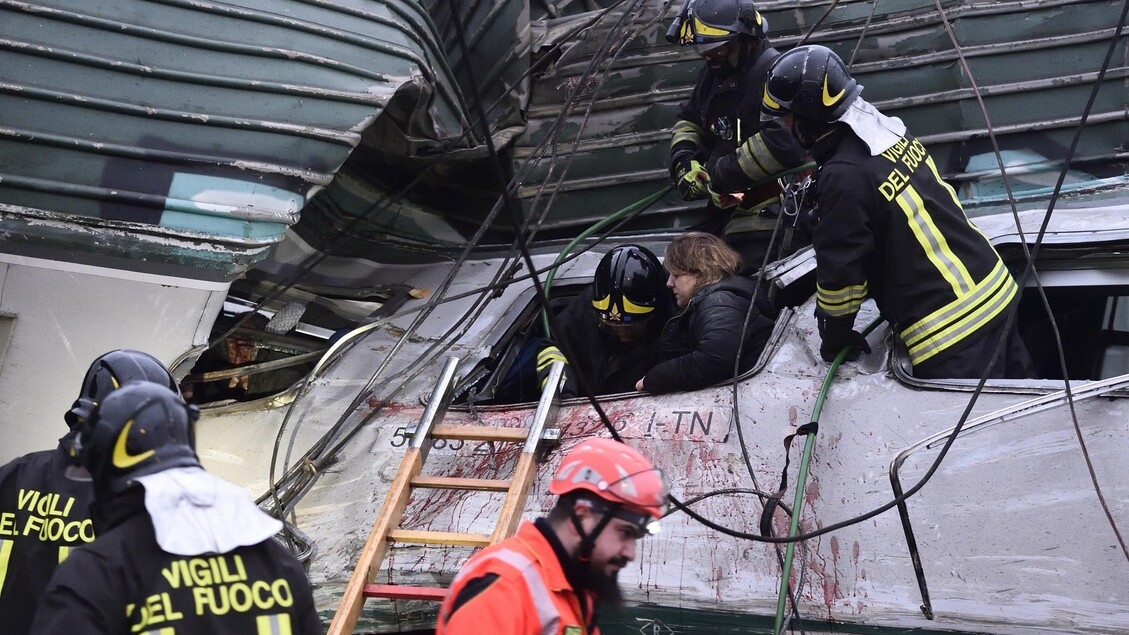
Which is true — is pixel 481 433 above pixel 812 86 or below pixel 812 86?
below

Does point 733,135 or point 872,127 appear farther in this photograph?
point 733,135

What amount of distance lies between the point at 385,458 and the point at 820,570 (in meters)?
1.60

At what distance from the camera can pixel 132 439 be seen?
1942 mm

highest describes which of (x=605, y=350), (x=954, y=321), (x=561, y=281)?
(x=561, y=281)

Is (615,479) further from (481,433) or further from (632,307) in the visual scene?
(632,307)

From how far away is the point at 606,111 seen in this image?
211 inches

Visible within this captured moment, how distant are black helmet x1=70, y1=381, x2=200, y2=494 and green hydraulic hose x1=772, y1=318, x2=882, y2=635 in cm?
170

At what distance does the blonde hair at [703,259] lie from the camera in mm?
4141

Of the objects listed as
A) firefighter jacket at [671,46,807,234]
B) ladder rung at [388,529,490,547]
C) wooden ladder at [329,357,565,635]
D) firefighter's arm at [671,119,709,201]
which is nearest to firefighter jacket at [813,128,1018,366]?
firefighter jacket at [671,46,807,234]

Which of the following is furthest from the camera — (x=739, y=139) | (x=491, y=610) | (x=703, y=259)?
(x=739, y=139)

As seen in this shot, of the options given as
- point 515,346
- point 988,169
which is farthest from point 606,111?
point 988,169

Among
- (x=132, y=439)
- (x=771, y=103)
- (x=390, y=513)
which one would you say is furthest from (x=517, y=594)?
(x=771, y=103)

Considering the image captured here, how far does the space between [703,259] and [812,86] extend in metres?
0.84

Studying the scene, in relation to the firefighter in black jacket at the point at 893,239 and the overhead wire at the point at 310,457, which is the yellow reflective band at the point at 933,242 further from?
the overhead wire at the point at 310,457
